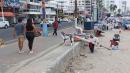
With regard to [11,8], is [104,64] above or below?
below

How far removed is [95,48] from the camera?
2628cm

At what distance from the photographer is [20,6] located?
3780 inches

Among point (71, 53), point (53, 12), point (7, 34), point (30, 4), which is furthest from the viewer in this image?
point (53, 12)

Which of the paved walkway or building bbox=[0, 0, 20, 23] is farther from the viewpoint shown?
building bbox=[0, 0, 20, 23]

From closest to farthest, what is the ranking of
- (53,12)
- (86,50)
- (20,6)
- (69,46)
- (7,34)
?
(69,46) → (86,50) → (7,34) → (20,6) → (53,12)

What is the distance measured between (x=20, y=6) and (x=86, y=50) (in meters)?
71.8

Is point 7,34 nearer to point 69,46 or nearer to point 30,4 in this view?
point 69,46

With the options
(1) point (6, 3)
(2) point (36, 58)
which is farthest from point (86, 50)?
(1) point (6, 3)

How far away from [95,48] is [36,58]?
1159 centimetres

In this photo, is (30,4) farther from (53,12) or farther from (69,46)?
(69,46)

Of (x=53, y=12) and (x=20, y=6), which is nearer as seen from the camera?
(x=20, y=6)

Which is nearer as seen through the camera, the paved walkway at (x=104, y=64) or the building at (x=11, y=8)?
the paved walkway at (x=104, y=64)

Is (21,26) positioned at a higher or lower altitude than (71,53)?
higher

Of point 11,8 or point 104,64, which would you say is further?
point 11,8
